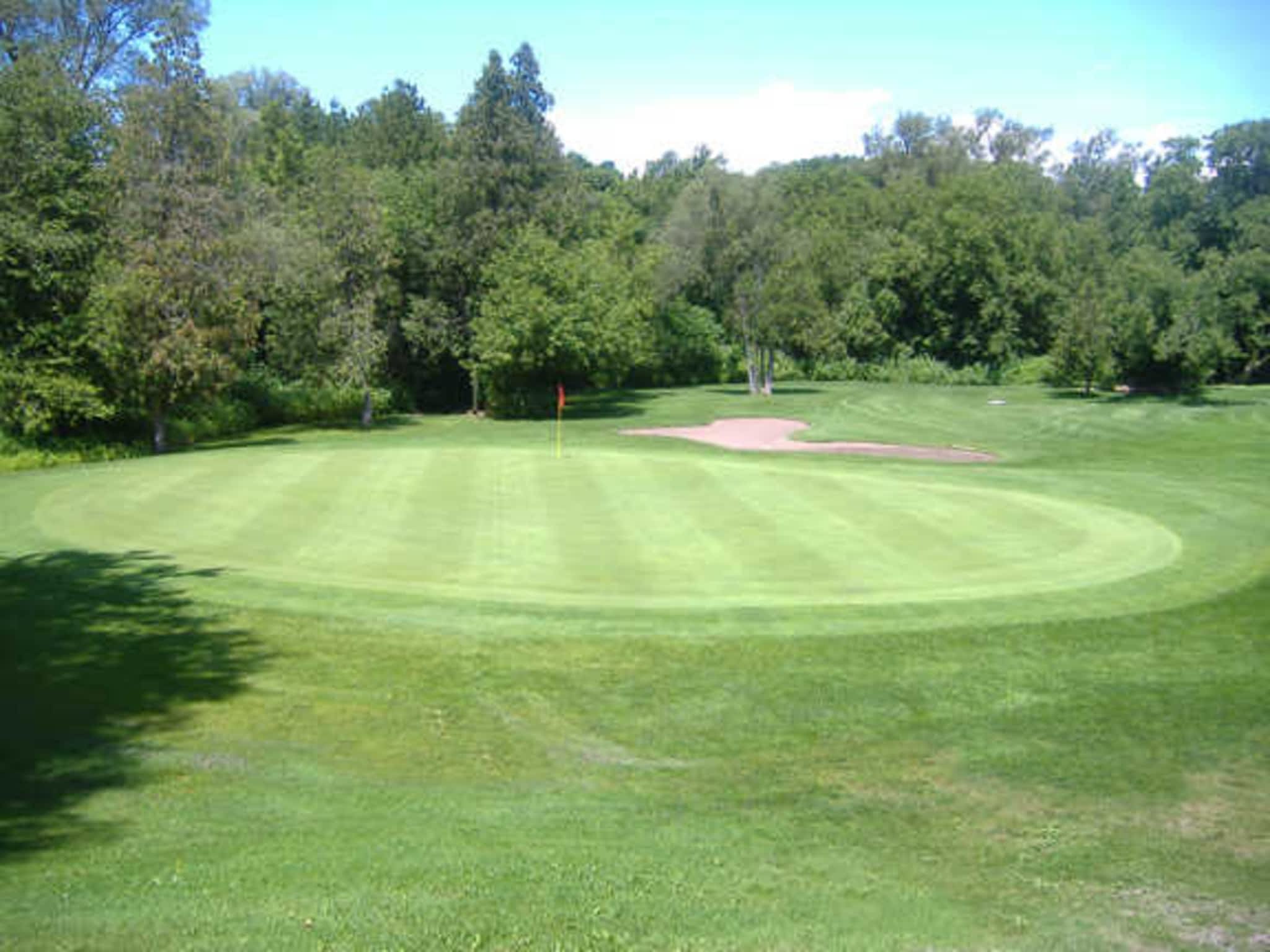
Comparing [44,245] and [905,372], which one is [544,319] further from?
[905,372]

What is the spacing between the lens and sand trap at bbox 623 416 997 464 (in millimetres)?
32625

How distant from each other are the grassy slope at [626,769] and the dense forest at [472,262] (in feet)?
63.6

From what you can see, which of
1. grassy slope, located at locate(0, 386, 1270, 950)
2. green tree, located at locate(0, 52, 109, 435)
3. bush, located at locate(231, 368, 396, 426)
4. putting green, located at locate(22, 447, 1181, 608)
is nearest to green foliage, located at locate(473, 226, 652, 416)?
bush, located at locate(231, 368, 396, 426)

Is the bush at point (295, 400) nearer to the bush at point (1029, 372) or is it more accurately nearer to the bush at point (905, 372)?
the bush at point (905, 372)

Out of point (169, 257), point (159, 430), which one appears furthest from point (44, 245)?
point (159, 430)

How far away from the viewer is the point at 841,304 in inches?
2876

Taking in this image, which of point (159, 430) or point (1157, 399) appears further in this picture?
point (1157, 399)

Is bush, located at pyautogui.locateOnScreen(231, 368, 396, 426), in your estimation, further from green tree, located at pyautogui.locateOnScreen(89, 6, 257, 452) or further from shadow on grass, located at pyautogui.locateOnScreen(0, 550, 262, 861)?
shadow on grass, located at pyautogui.locateOnScreen(0, 550, 262, 861)

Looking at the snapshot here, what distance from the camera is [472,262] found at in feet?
153

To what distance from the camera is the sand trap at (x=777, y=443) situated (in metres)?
32.6

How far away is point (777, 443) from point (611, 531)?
70.4 ft

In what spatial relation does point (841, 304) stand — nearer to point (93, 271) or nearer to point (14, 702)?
point (93, 271)

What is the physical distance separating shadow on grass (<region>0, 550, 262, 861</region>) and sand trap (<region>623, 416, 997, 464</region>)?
Answer: 23.3 m

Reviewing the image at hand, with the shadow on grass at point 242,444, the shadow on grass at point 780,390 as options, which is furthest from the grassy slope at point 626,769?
the shadow on grass at point 780,390
